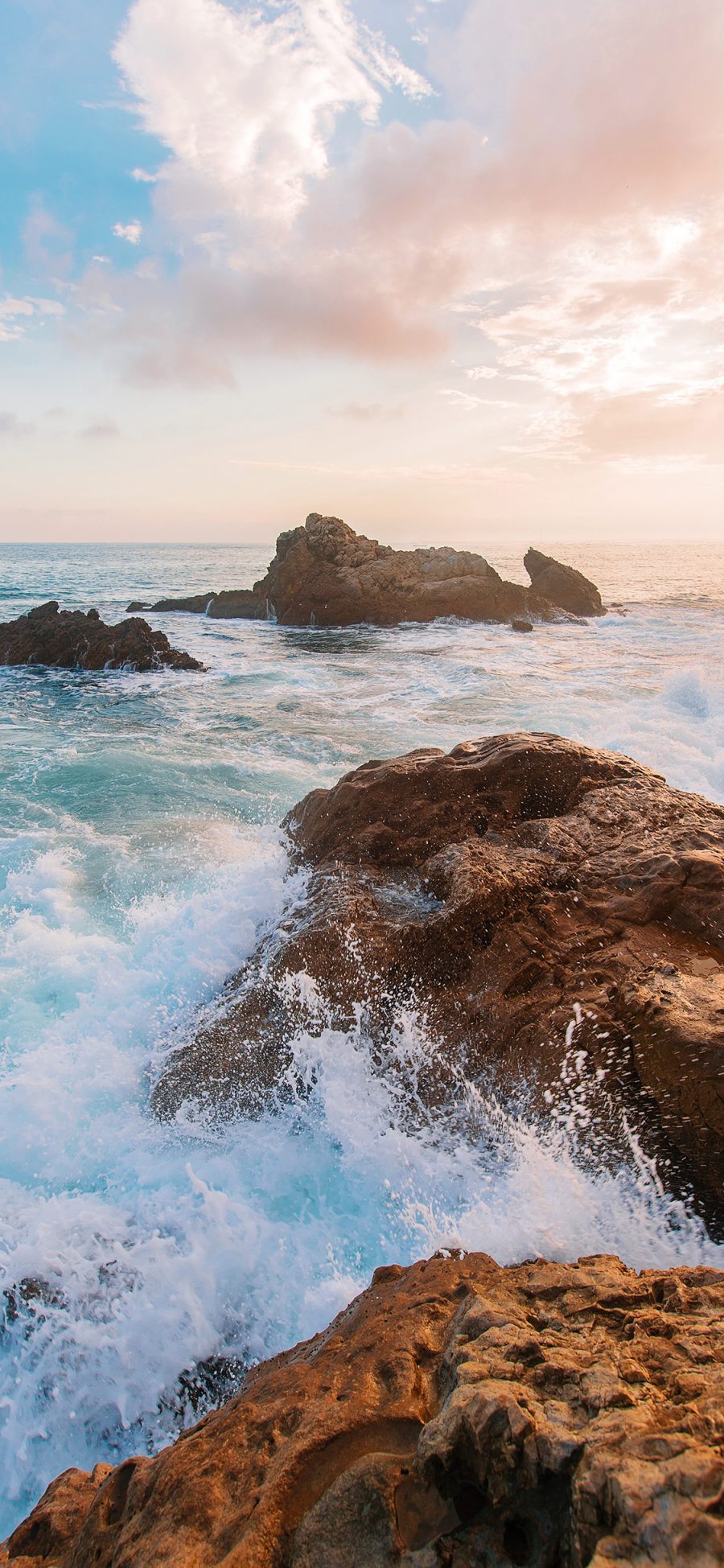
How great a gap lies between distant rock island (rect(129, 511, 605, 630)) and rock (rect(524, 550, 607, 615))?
4 cm

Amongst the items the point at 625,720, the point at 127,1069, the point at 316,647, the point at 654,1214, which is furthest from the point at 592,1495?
the point at 316,647

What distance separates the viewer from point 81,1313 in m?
3.29

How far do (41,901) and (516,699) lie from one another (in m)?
11.6

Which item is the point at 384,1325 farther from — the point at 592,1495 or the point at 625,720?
the point at 625,720

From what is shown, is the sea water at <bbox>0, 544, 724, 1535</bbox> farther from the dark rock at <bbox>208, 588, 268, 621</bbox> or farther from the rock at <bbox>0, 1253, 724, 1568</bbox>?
the dark rock at <bbox>208, 588, 268, 621</bbox>

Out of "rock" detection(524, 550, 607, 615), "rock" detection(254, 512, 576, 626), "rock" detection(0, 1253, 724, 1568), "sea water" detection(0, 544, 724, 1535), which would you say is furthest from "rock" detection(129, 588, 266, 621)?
"rock" detection(0, 1253, 724, 1568)

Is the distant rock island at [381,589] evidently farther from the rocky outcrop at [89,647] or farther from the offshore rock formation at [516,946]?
the offshore rock formation at [516,946]

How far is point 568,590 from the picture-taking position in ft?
113

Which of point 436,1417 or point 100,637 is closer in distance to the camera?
point 436,1417

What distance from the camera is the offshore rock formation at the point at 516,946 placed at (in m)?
3.47

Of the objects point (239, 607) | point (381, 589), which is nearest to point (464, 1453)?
point (381, 589)

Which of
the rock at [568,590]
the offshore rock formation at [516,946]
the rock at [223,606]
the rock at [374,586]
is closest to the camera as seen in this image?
the offshore rock formation at [516,946]

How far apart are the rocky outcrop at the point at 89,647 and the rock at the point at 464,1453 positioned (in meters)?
20.2

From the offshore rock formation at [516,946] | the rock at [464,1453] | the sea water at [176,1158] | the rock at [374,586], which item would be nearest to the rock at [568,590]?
the rock at [374,586]
